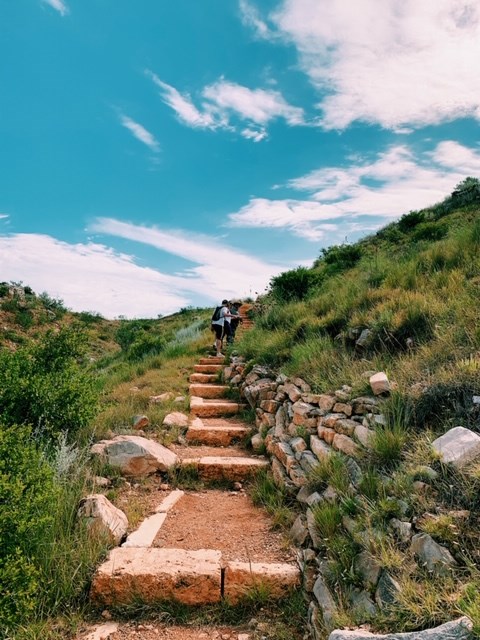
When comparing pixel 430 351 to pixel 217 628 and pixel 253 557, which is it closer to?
pixel 253 557

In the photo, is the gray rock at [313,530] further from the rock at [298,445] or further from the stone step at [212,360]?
the stone step at [212,360]

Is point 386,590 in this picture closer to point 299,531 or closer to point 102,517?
point 299,531

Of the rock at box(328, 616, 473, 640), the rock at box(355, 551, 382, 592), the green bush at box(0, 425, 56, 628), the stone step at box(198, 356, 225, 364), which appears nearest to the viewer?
the rock at box(328, 616, 473, 640)

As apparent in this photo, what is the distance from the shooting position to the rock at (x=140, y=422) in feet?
19.1

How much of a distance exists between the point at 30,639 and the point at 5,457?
1.13 metres

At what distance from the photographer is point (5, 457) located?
2.98 meters

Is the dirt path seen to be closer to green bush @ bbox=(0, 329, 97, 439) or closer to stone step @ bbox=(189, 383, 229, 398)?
green bush @ bbox=(0, 329, 97, 439)

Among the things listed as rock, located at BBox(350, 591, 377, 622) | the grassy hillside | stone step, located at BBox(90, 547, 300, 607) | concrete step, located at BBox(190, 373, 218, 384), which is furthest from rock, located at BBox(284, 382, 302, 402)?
concrete step, located at BBox(190, 373, 218, 384)

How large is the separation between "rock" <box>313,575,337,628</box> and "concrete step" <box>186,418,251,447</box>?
10.6 ft

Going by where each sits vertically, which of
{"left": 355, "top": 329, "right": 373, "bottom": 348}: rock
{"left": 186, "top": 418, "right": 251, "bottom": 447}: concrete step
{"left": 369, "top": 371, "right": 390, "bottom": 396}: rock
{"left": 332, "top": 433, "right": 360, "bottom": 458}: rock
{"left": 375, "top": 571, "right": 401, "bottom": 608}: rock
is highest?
{"left": 355, "top": 329, "right": 373, "bottom": 348}: rock

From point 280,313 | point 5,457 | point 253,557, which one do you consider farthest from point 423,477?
point 280,313

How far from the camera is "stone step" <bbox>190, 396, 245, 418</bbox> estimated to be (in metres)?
6.97

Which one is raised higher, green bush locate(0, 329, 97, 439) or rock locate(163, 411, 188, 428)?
green bush locate(0, 329, 97, 439)

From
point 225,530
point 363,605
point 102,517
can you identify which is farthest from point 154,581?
point 363,605
